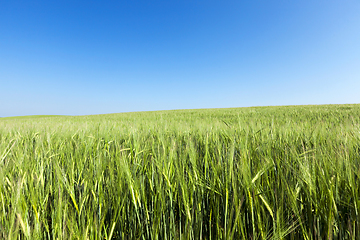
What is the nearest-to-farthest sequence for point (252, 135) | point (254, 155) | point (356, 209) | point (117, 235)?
point (356, 209) → point (117, 235) → point (254, 155) → point (252, 135)

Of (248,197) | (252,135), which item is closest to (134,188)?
(248,197)

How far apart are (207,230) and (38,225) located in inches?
21.6

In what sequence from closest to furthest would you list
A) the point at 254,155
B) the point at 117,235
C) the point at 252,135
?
the point at 117,235 → the point at 254,155 → the point at 252,135

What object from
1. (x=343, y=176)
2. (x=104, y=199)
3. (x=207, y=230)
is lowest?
(x=207, y=230)

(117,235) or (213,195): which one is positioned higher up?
(213,195)

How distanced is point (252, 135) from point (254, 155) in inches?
14.0

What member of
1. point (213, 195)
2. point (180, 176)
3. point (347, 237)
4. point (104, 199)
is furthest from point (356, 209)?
point (104, 199)

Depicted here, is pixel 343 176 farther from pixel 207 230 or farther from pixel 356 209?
pixel 207 230

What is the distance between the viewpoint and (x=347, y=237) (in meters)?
0.48

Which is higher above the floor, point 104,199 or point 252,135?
point 252,135

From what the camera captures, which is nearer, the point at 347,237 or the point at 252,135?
the point at 347,237

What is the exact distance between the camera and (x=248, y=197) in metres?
0.53

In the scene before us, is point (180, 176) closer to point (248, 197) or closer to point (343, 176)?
point (248, 197)

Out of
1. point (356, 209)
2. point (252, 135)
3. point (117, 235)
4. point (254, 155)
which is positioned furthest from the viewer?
point (252, 135)
